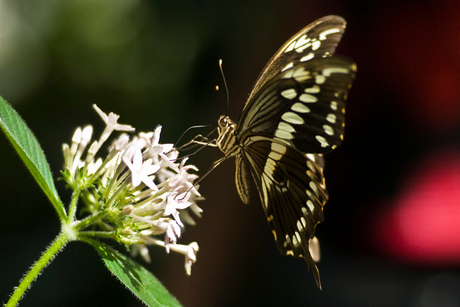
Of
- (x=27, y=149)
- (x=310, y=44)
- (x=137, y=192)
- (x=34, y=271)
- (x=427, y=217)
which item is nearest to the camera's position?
(x=34, y=271)

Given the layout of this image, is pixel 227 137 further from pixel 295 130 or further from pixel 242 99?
pixel 242 99

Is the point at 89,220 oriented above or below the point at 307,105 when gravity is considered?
above

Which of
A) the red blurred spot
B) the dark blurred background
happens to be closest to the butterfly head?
the dark blurred background

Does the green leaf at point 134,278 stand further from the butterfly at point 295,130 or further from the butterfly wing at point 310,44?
the butterfly wing at point 310,44

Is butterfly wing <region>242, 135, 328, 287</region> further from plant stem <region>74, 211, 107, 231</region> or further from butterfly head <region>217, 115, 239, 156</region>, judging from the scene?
plant stem <region>74, 211, 107, 231</region>

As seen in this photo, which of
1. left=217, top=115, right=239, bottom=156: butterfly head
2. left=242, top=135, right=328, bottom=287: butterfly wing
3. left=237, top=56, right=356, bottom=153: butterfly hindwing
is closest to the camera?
left=237, top=56, right=356, bottom=153: butterfly hindwing

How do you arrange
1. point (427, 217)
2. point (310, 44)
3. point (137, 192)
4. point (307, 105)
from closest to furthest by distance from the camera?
1. point (137, 192)
2. point (307, 105)
3. point (310, 44)
4. point (427, 217)

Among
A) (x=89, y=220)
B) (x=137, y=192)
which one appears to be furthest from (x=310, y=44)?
(x=89, y=220)

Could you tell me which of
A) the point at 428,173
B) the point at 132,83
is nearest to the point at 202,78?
the point at 132,83
